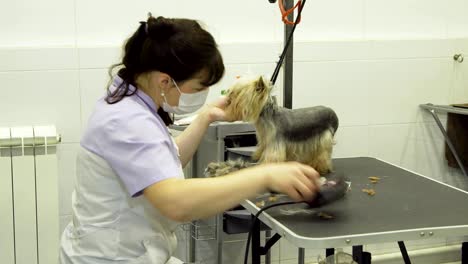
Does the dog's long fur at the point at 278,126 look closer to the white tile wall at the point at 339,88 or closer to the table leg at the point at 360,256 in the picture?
the table leg at the point at 360,256

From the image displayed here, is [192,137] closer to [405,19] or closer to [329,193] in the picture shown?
[329,193]

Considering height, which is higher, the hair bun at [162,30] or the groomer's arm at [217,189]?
the hair bun at [162,30]

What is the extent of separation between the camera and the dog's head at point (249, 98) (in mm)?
1775

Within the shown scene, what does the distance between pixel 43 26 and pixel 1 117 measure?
38cm

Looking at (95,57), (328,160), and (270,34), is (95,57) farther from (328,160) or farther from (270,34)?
(328,160)

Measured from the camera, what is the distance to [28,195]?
2262 millimetres

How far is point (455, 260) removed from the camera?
3.10 metres

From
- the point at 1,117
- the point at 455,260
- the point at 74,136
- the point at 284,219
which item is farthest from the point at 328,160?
the point at 455,260

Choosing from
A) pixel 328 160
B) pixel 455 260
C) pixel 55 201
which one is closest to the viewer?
pixel 328 160

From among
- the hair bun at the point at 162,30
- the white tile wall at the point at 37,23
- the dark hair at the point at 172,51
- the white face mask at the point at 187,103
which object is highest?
the white tile wall at the point at 37,23

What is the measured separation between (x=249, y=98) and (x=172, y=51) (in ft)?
1.55

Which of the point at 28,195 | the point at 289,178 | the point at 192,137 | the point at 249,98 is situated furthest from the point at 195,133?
the point at 28,195

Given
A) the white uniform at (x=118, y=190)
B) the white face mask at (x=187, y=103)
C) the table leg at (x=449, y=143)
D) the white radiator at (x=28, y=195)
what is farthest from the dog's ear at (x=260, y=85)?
the table leg at (x=449, y=143)

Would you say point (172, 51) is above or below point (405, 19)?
below
